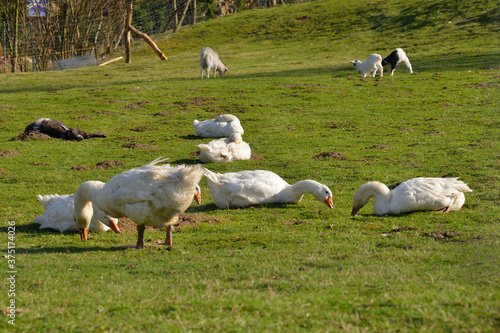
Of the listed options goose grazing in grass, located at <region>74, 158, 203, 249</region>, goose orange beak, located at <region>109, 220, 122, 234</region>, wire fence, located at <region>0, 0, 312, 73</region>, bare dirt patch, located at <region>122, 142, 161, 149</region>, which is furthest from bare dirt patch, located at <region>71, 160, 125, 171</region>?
wire fence, located at <region>0, 0, 312, 73</region>

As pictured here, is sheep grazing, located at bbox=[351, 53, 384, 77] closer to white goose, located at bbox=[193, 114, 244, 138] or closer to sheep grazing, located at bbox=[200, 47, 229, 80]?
sheep grazing, located at bbox=[200, 47, 229, 80]

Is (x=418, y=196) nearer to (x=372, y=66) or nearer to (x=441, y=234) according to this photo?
(x=441, y=234)

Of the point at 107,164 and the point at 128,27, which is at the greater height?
the point at 128,27

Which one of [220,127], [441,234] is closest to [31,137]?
[220,127]

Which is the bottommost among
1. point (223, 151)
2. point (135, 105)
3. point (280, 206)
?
point (280, 206)

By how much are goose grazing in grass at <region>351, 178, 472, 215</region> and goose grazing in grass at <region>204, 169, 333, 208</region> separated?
954mm

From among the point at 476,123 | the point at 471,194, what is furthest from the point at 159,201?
the point at 476,123

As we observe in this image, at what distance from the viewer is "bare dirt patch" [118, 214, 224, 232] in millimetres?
9055

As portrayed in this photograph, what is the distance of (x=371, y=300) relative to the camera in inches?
180

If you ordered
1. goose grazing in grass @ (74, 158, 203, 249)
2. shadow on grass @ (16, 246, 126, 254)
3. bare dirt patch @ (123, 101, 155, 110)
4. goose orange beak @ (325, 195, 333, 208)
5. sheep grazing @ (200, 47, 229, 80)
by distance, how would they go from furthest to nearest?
sheep grazing @ (200, 47, 229, 80) → bare dirt patch @ (123, 101, 155, 110) → goose orange beak @ (325, 195, 333, 208) → shadow on grass @ (16, 246, 126, 254) → goose grazing in grass @ (74, 158, 203, 249)

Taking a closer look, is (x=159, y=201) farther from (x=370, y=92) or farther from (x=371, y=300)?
(x=370, y=92)

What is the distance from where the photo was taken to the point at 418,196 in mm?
9438

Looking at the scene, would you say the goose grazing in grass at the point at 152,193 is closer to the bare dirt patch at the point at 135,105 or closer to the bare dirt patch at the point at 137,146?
the bare dirt patch at the point at 137,146

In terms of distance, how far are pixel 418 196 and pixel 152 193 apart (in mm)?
5028
